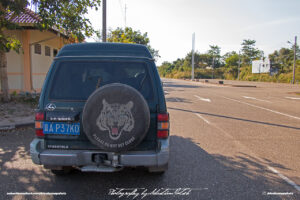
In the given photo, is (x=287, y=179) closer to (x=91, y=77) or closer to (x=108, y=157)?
(x=108, y=157)

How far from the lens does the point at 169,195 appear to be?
3.17 m

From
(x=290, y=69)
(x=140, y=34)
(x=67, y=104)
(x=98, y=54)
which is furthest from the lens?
(x=290, y=69)

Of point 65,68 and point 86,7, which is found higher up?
point 86,7

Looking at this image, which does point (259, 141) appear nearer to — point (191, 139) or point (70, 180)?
point (191, 139)

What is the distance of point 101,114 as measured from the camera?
2.77 meters

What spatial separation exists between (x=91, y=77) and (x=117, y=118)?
832mm

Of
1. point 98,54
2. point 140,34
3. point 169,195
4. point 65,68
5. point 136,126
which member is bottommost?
point 169,195

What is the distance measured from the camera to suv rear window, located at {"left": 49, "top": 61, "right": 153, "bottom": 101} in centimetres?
312

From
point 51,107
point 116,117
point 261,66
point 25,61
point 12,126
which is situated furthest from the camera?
point 261,66

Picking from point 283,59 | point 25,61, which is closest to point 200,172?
point 25,61

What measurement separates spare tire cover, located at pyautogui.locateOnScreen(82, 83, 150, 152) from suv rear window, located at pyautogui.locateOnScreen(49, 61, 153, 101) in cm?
37

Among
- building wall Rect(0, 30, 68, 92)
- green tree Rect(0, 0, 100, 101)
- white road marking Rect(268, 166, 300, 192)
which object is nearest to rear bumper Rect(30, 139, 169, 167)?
white road marking Rect(268, 166, 300, 192)

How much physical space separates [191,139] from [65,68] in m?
3.84

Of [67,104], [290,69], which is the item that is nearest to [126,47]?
[67,104]
